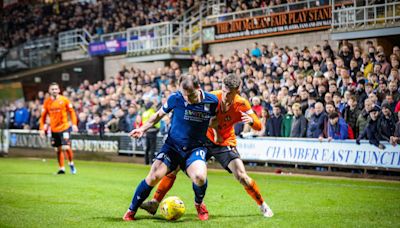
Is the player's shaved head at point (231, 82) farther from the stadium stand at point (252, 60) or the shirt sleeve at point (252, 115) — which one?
the stadium stand at point (252, 60)

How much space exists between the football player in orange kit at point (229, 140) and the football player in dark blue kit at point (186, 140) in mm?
306

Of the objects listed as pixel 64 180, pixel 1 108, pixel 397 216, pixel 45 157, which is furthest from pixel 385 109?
pixel 1 108

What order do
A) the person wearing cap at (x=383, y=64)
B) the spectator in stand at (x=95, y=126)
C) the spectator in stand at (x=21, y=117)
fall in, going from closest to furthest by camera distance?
1. the person wearing cap at (x=383, y=64)
2. the spectator in stand at (x=95, y=126)
3. the spectator in stand at (x=21, y=117)

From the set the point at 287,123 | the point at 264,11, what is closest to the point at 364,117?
the point at 287,123

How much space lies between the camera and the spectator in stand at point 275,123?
19381 millimetres

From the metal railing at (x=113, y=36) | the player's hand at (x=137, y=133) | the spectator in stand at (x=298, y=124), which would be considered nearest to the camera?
the player's hand at (x=137, y=133)

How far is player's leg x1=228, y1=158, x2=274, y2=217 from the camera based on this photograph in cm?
1038

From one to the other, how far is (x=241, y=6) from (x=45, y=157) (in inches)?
419

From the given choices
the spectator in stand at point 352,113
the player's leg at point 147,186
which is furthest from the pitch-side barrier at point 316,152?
the player's leg at point 147,186

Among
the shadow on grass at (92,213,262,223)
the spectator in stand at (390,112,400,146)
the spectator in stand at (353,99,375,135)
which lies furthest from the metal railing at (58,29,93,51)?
the shadow on grass at (92,213,262,223)

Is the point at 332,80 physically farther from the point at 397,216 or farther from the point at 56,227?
the point at 56,227

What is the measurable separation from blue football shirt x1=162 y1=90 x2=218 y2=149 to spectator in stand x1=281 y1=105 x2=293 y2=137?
9190 mm

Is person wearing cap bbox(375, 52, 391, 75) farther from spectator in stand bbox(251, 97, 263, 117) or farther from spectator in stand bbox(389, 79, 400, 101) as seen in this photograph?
spectator in stand bbox(251, 97, 263, 117)

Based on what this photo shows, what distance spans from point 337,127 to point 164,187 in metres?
8.13
